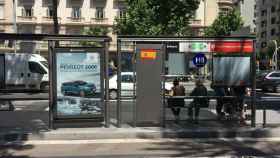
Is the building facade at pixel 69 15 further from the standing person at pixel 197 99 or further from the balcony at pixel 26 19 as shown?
the standing person at pixel 197 99

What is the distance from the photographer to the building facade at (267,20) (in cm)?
10231

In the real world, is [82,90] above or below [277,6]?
below

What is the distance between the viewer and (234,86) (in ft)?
46.5

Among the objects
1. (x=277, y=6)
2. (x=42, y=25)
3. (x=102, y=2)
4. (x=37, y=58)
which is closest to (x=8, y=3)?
(x=42, y=25)

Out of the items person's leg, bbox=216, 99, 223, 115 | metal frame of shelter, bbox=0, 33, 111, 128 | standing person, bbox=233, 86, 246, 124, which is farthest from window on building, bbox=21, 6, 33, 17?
standing person, bbox=233, 86, 246, 124

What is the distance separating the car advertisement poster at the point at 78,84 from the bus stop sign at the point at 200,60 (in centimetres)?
281

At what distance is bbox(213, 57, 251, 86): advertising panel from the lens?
14086 mm

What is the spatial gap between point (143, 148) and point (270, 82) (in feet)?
78.8

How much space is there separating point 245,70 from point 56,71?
5.22m

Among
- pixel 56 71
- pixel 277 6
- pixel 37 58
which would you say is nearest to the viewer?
pixel 56 71

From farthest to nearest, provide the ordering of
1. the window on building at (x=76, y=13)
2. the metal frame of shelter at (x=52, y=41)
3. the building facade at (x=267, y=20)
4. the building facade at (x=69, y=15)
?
the building facade at (x=267, y=20) < the window on building at (x=76, y=13) < the building facade at (x=69, y=15) < the metal frame of shelter at (x=52, y=41)

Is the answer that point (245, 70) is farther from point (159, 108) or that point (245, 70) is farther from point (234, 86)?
point (159, 108)

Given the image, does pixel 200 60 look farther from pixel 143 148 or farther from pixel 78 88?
pixel 143 148

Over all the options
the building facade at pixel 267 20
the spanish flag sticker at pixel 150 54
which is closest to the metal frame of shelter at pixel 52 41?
the spanish flag sticker at pixel 150 54
